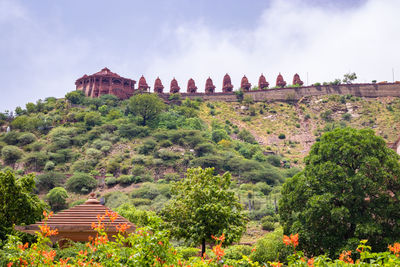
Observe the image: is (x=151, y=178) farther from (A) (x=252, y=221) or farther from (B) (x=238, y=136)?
(B) (x=238, y=136)

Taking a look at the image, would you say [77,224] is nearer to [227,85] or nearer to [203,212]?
[203,212]

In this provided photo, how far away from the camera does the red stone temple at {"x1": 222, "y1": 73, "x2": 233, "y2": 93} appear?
6312 centimetres

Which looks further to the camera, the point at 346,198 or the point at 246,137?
the point at 246,137

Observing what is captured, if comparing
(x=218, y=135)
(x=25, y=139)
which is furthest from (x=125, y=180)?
(x=218, y=135)

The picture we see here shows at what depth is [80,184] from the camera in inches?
1314

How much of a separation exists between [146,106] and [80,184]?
63.7 feet

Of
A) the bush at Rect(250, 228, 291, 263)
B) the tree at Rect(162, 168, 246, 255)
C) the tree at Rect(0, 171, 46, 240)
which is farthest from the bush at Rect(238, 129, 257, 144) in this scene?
the tree at Rect(0, 171, 46, 240)

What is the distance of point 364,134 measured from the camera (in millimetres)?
13094

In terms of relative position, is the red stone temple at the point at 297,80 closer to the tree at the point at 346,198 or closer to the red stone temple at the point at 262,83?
the red stone temple at the point at 262,83

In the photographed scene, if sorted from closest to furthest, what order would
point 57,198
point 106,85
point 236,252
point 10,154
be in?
point 236,252
point 57,198
point 10,154
point 106,85

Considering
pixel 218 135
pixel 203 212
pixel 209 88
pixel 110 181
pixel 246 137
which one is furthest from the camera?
pixel 209 88

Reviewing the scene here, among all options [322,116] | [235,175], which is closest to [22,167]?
[235,175]

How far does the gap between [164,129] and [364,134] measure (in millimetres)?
36030

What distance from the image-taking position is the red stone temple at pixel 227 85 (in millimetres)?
63125
